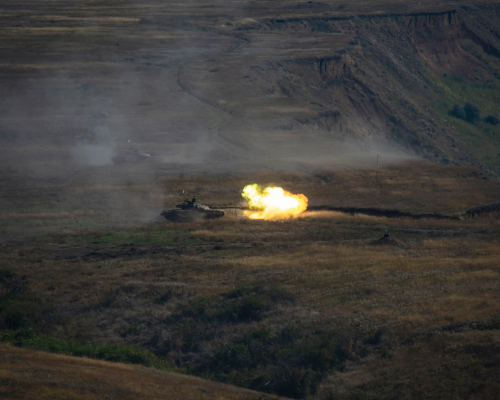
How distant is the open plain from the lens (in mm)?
28667

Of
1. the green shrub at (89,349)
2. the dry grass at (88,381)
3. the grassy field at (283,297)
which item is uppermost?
the grassy field at (283,297)

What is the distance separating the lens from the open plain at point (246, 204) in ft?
94.1

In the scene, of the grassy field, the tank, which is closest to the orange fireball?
the grassy field

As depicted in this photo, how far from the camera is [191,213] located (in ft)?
183

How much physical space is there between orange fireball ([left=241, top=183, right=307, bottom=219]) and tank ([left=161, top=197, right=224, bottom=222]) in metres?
3.29

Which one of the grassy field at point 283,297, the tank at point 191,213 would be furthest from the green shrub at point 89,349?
the tank at point 191,213

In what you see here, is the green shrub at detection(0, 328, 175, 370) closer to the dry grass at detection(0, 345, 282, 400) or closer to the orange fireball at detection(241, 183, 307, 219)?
the dry grass at detection(0, 345, 282, 400)

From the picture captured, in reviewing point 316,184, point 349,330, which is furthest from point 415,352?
point 316,184

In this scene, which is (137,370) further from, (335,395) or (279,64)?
(279,64)

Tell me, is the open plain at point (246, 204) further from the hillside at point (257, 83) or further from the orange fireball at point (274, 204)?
the orange fireball at point (274, 204)

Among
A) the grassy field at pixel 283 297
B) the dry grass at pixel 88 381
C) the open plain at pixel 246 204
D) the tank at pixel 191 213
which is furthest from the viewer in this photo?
the tank at pixel 191 213

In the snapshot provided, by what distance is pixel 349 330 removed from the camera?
30703mm

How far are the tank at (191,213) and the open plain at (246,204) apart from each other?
1.11m

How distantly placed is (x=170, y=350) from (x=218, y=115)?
72402 mm
